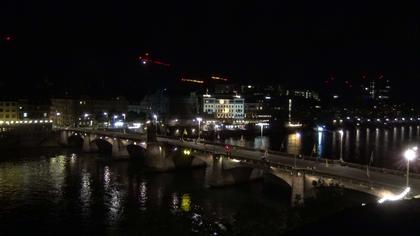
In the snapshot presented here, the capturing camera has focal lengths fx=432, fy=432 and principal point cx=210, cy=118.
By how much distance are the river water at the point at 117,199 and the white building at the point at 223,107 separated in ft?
369

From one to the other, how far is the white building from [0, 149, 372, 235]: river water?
112511 millimetres

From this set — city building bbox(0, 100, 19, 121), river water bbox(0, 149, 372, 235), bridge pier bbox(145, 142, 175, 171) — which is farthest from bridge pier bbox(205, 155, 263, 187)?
city building bbox(0, 100, 19, 121)

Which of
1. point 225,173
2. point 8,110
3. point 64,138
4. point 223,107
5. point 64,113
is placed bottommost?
point 225,173

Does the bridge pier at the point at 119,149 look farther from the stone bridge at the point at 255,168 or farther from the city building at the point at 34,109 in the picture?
the city building at the point at 34,109

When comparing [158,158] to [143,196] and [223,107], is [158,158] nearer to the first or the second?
Result: [143,196]

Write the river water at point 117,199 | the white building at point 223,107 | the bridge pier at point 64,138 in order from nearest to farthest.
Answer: the river water at point 117,199 → the bridge pier at point 64,138 → the white building at point 223,107

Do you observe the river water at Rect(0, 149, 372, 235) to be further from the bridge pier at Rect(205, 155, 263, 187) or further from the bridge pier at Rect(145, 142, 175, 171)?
the bridge pier at Rect(145, 142, 175, 171)

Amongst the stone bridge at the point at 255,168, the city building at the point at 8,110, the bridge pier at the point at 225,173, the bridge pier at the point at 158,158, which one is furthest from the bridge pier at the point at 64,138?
the bridge pier at the point at 225,173

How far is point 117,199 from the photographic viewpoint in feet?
167

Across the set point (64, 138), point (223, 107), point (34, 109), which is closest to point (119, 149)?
point (64, 138)

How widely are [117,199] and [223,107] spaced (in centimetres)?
14071

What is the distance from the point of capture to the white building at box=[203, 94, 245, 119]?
7392 inches

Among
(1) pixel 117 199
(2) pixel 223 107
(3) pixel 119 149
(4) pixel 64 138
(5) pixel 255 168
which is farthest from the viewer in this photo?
(2) pixel 223 107

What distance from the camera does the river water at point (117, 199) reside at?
127 feet
